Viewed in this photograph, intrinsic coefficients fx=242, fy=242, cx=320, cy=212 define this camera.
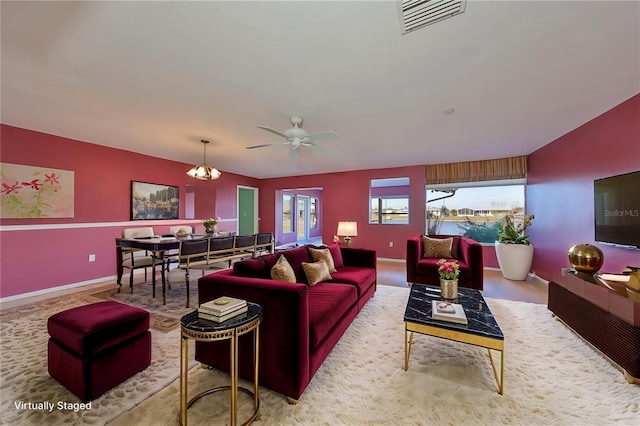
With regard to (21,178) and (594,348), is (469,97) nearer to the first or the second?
(594,348)

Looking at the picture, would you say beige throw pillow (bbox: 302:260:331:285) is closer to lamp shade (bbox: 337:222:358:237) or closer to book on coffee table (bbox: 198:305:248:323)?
book on coffee table (bbox: 198:305:248:323)

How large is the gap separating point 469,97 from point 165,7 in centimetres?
275

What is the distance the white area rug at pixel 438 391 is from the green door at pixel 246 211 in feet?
20.1

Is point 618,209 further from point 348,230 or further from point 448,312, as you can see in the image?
point 348,230

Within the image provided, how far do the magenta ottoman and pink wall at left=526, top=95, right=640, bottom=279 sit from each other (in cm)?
473

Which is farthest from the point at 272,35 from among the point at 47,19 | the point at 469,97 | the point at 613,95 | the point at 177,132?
the point at 613,95

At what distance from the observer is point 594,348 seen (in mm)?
2172

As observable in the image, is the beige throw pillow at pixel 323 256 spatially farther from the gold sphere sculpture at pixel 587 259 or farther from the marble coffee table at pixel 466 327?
A: the gold sphere sculpture at pixel 587 259

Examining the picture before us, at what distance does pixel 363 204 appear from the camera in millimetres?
6559

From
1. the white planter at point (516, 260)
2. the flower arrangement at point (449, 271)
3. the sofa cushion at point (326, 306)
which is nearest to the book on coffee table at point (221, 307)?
the sofa cushion at point (326, 306)

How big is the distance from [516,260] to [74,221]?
303 inches

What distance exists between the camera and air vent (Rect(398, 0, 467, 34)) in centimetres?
144

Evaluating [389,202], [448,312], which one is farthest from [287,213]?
[448,312]

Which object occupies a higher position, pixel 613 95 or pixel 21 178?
pixel 613 95
